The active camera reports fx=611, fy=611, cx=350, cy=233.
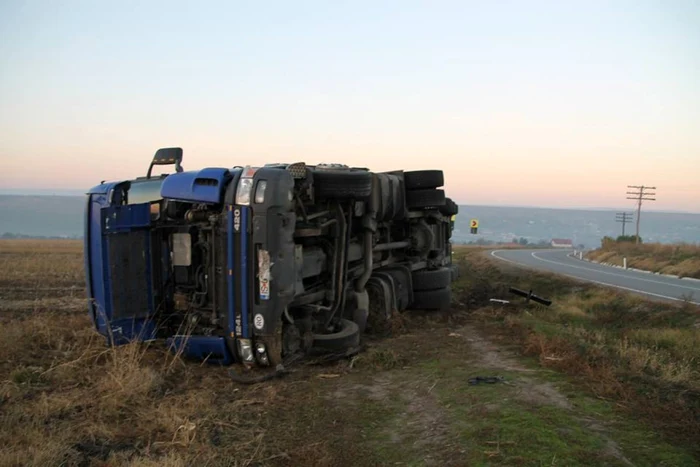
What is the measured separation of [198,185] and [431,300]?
6.13 meters

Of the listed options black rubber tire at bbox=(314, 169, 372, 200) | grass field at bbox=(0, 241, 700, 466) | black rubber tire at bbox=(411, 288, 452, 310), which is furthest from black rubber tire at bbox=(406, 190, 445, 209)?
black rubber tire at bbox=(314, 169, 372, 200)

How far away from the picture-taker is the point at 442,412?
5.10 meters

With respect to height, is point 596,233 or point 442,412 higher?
point 442,412

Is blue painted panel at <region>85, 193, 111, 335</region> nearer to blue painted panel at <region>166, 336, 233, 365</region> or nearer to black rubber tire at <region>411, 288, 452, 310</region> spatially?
blue painted panel at <region>166, 336, 233, 365</region>

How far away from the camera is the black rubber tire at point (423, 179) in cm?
1091

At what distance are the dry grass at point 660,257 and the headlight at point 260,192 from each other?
20.8m

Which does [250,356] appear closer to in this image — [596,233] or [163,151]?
[163,151]

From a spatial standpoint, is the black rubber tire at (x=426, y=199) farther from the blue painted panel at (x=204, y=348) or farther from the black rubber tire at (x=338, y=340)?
the blue painted panel at (x=204, y=348)

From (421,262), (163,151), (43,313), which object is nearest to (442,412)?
(163,151)

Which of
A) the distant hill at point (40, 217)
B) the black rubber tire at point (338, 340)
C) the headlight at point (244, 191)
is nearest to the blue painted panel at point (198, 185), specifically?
the headlight at point (244, 191)

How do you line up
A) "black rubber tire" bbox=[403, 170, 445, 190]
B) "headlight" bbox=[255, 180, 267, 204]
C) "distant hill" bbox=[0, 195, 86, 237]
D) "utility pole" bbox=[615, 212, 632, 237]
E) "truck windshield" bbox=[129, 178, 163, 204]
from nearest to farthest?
"headlight" bbox=[255, 180, 267, 204] → "truck windshield" bbox=[129, 178, 163, 204] → "black rubber tire" bbox=[403, 170, 445, 190] → "utility pole" bbox=[615, 212, 632, 237] → "distant hill" bbox=[0, 195, 86, 237]

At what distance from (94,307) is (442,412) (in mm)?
4223

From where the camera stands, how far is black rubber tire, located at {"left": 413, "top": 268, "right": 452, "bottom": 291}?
11.4 meters

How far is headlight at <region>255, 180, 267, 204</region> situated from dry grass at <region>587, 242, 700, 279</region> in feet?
68.2
